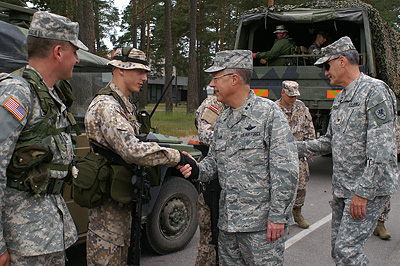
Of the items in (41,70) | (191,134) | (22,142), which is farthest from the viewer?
(191,134)

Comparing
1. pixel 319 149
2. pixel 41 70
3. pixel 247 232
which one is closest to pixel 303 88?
pixel 319 149

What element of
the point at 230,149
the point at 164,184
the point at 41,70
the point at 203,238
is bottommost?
the point at 203,238

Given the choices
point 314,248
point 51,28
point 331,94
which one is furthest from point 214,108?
point 331,94

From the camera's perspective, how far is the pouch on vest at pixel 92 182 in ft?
8.91

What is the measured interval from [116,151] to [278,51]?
655 centimetres

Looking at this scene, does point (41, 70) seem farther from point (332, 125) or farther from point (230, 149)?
point (332, 125)

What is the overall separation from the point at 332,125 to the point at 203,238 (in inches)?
59.9

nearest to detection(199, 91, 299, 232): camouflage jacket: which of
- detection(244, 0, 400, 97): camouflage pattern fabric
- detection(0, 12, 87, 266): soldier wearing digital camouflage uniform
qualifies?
detection(0, 12, 87, 266): soldier wearing digital camouflage uniform

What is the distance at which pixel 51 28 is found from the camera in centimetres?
219

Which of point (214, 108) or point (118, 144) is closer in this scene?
point (118, 144)

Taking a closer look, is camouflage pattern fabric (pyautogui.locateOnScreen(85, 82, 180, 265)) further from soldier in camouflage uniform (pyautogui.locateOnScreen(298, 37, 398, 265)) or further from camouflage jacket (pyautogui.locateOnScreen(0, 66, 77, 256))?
soldier in camouflage uniform (pyautogui.locateOnScreen(298, 37, 398, 265))

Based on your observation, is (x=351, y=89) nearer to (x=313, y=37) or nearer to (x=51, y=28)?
(x=51, y=28)

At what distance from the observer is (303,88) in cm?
828

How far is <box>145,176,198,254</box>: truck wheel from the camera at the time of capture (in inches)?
162
